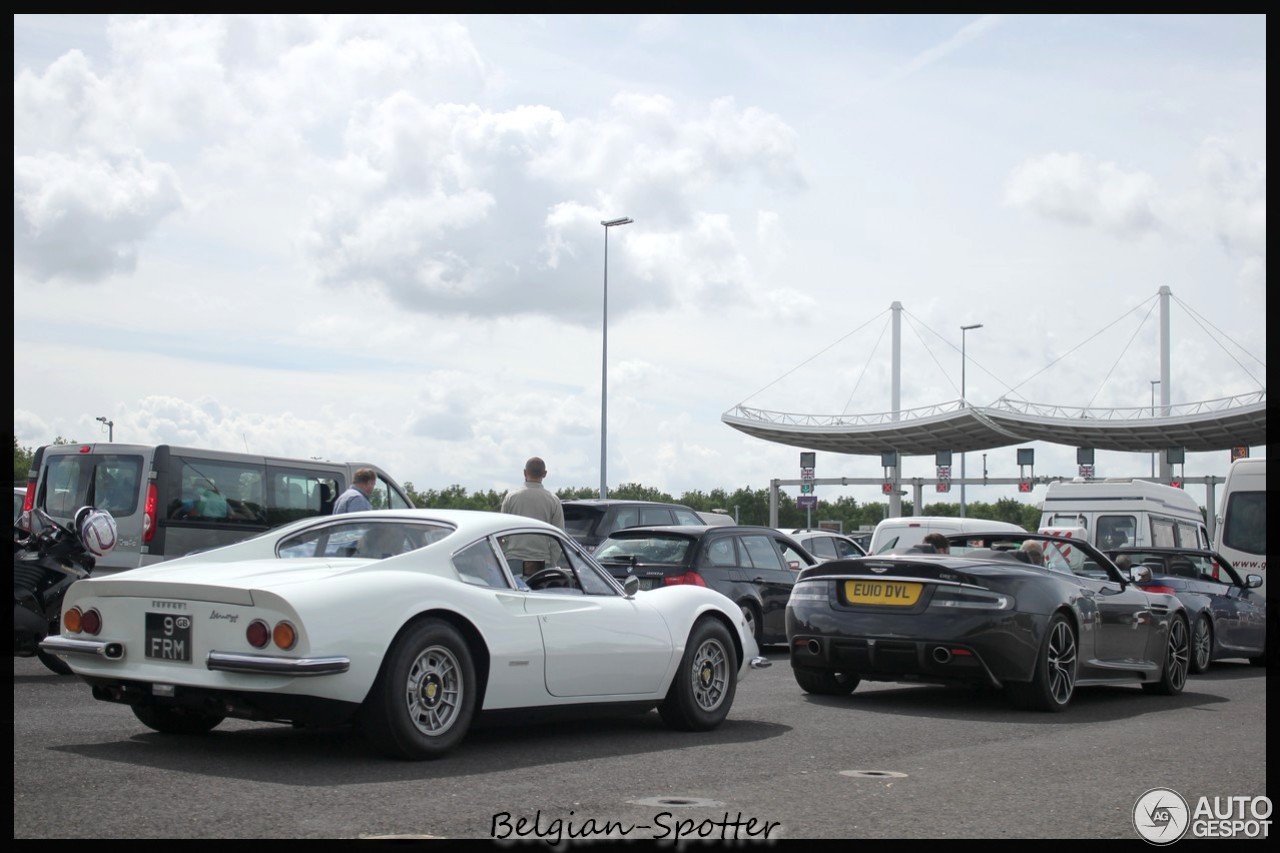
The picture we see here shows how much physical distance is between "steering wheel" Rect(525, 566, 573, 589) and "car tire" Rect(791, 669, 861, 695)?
3450 millimetres

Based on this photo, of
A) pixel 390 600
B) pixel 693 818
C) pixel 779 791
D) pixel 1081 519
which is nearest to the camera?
pixel 693 818

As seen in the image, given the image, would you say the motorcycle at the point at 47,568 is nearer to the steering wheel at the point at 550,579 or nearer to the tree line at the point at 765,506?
the steering wheel at the point at 550,579

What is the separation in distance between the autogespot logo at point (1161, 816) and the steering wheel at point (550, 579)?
10.5 ft

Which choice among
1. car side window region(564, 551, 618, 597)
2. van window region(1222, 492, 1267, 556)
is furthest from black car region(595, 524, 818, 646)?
van window region(1222, 492, 1267, 556)

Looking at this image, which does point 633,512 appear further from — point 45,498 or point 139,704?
point 139,704

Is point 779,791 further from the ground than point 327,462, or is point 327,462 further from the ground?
point 327,462

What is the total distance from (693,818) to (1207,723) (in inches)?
221

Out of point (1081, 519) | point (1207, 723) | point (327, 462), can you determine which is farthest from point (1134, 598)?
point (1081, 519)

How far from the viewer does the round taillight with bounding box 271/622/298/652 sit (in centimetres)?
654

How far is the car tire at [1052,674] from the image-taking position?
1017cm

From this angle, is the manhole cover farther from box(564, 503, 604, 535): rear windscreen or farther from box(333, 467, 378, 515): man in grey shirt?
box(564, 503, 604, 535): rear windscreen

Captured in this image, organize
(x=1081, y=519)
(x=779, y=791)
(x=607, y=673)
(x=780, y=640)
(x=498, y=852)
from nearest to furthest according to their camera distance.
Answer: (x=498, y=852) < (x=779, y=791) < (x=607, y=673) < (x=780, y=640) < (x=1081, y=519)

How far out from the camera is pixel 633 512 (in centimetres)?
1956

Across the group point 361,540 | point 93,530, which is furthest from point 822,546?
point 361,540
